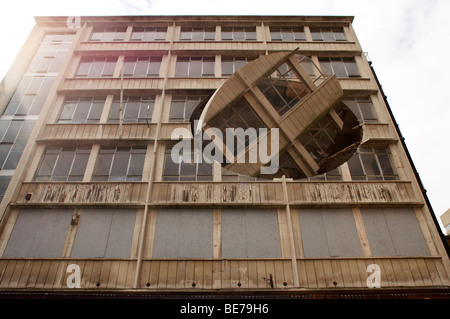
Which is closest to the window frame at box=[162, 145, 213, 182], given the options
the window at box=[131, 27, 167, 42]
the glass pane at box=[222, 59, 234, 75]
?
the glass pane at box=[222, 59, 234, 75]

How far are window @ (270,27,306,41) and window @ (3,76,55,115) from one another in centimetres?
1783

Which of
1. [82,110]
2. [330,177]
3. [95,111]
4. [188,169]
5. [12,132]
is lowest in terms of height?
[330,177]

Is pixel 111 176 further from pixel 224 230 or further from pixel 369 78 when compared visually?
pixel 369 78

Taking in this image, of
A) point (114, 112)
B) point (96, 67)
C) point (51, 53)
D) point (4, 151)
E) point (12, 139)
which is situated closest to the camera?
point (4, 151)

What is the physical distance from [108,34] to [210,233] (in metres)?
19.5

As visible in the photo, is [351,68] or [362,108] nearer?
[362,108]

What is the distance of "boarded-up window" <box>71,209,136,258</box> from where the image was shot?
1416cm

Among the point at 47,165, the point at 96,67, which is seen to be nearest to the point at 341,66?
the point at 96,67

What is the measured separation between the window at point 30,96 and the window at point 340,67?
68.0 feet

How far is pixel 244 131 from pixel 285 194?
5195 mm

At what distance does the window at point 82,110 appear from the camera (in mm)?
19234

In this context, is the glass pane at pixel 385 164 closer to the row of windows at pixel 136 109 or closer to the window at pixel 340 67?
the row of windows at pixel 136 109

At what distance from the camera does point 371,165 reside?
1742cm

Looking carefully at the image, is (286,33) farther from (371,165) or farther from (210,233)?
(210,233)
